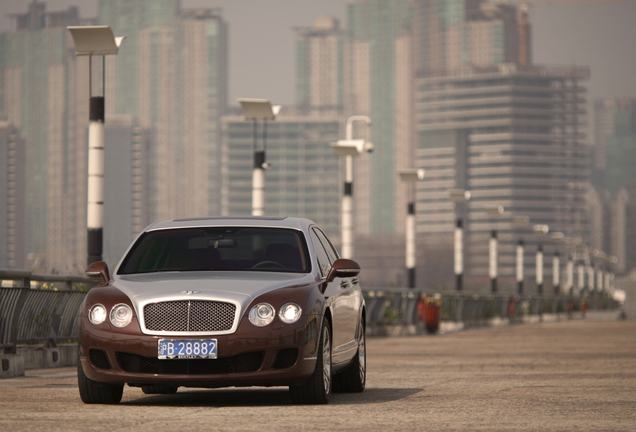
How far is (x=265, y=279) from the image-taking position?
31.6 feet

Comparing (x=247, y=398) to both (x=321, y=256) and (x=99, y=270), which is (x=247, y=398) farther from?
(x=99, y=270)

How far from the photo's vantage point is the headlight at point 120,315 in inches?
362

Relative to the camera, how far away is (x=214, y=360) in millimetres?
9133

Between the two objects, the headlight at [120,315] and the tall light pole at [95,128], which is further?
the tall light pole at [95,128]

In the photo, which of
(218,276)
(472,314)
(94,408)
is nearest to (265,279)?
(218,276)

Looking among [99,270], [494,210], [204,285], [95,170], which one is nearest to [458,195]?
[494,210]

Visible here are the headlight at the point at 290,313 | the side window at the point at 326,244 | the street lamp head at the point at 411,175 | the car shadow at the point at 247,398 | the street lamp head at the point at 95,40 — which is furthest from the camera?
the street lamp head at the point at 411,175

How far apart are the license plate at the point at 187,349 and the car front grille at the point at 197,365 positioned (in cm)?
9

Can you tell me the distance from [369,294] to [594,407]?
24021 millimetres

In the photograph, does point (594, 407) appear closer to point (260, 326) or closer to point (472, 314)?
point (260, 326)

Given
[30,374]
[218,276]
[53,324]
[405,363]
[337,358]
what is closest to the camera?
[218,276]

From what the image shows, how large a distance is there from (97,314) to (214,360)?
3.20ft

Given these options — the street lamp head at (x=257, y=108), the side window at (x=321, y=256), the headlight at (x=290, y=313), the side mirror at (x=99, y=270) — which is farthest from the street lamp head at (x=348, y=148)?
the headlight at (x=290, y=313)

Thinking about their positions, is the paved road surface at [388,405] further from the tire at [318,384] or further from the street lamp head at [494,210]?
the street lamp head at [494,210]
